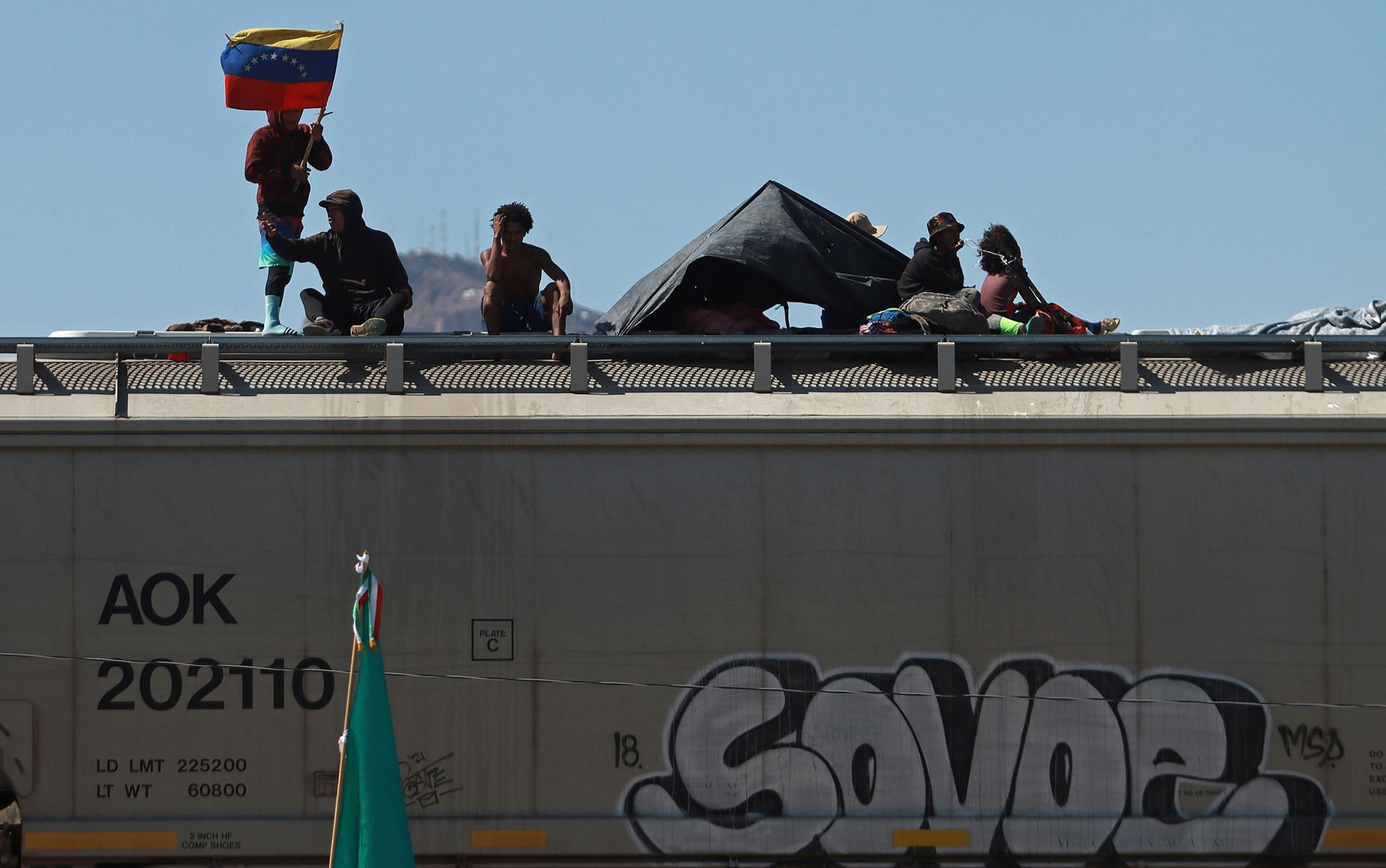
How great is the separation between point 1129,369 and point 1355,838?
9.95ft

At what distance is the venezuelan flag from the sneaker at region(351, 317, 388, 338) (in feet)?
6.52

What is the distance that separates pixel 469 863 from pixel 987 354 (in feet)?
14.7

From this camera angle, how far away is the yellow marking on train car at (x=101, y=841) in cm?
762

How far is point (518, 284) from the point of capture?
9.31 metres

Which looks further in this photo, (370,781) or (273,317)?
(273,317)

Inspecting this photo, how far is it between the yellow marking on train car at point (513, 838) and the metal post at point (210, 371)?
3.15 meters

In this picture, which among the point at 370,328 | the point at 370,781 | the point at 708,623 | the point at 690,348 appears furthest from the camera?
the point at 370,328

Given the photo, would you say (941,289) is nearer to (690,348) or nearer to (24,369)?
(690,348)

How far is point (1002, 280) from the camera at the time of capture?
29.8 feet

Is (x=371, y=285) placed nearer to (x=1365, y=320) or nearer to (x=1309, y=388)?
(x=1309, y=388)

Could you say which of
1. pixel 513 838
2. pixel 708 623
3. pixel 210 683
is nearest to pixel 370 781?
pixel 513 838

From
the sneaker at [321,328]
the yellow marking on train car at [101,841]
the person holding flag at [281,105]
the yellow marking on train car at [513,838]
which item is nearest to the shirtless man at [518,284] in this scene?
the sneaker at [321,328]

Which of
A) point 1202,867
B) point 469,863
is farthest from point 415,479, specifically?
point 1202,867

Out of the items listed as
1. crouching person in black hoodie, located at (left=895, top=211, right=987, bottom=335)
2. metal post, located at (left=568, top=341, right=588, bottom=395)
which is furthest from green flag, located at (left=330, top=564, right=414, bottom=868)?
crouching person in black hoodie, located at (left=895, top=211, right=987, bottom=335)
